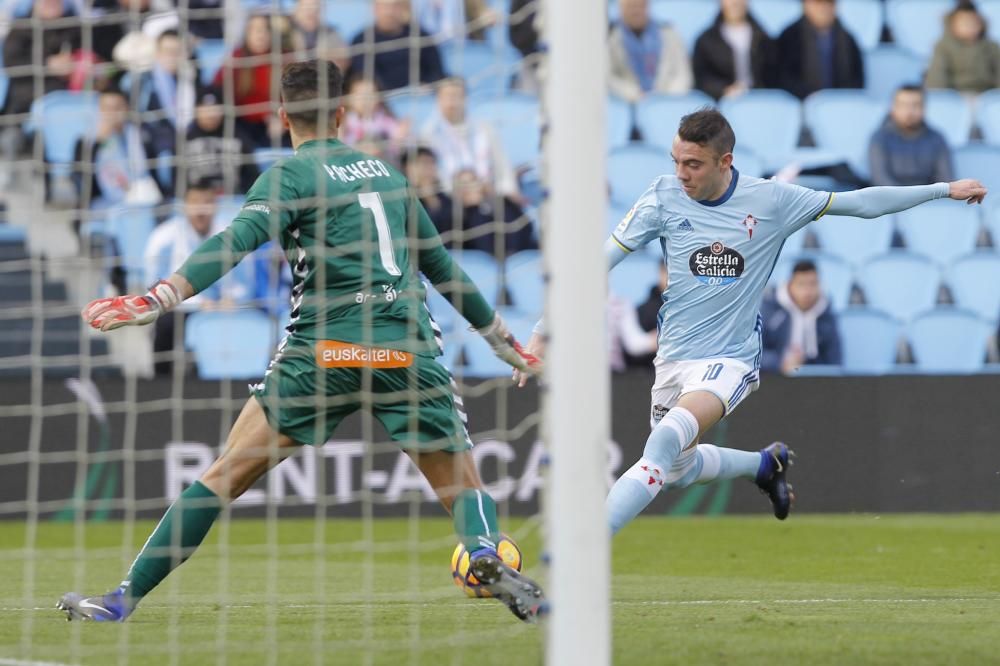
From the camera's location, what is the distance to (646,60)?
47.9 feet

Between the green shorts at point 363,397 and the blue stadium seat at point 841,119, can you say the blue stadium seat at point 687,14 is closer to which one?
the blue stadium seat at point 841,119

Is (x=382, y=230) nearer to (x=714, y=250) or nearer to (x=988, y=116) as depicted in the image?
(x=714, y=250)

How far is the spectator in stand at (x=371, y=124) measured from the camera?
1147cm

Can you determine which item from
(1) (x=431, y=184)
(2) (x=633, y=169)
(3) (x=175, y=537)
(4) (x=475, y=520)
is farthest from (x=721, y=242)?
(2) (x=633, y=169)

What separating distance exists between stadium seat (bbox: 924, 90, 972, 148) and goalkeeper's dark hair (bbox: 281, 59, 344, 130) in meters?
9.65

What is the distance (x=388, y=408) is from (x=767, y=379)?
20.4 feet

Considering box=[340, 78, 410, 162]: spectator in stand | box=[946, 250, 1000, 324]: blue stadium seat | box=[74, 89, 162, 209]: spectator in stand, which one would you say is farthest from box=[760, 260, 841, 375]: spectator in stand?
box=[74, 89, 162, 209]: spectator in stand

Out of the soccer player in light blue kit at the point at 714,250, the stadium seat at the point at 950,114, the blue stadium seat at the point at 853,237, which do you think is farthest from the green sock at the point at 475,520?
the stadium seat at the point at 950,114

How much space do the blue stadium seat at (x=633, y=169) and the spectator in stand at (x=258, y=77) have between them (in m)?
2.98

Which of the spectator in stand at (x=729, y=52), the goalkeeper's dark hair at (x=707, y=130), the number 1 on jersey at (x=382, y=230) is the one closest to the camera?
the number 1 on jersey at (x=382, y=230)

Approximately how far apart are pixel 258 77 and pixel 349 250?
19.5ft

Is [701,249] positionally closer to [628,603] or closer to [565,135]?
[628,603]

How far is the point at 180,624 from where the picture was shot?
648 cm

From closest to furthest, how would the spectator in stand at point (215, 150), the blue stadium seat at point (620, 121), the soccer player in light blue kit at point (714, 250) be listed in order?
the soccer player in light blue kit at point (714, 250) < the spectator in stand at point (215, 150) < the blue stadium seat at point (620, 121)
